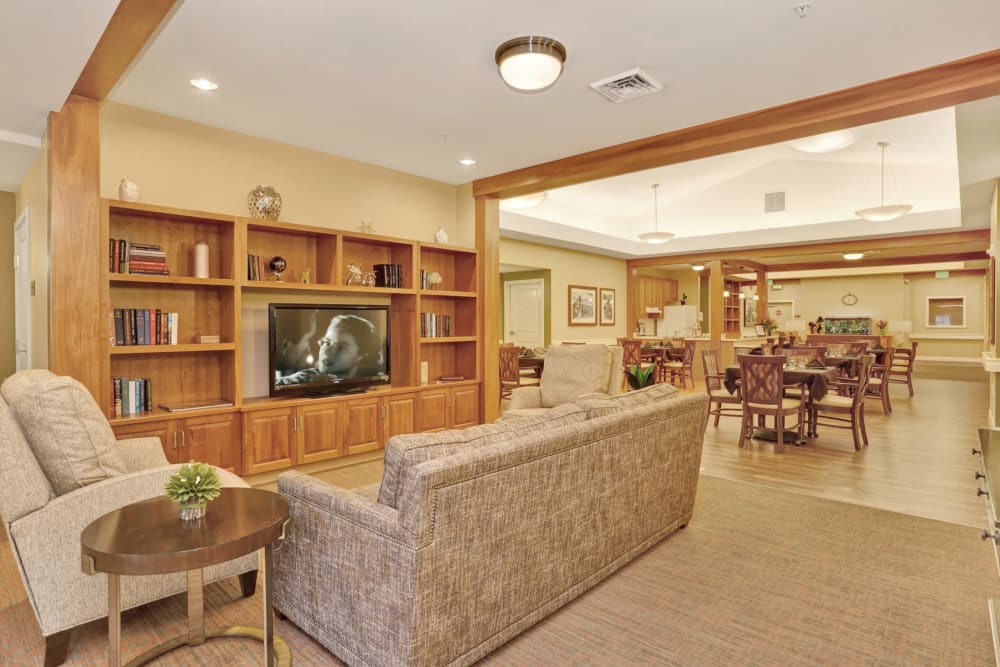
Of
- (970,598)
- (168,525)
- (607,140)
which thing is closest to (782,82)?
(607,140)

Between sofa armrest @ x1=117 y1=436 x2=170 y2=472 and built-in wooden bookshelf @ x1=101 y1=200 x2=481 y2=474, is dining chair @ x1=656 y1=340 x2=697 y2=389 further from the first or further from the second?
sofa armrest @ x1=117 y1=436 x2=170 y2=472

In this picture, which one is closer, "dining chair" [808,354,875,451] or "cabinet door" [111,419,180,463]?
"cabinet door" [111,419,180,463]

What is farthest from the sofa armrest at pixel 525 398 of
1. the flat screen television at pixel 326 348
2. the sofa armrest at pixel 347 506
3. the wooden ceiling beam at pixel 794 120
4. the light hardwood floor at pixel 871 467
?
the sofa armrest at pixel 347 506

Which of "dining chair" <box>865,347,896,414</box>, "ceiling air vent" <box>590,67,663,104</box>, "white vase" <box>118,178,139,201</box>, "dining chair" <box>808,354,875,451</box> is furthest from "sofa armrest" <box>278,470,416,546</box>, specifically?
"dining chair" <box>865,347,896,414</box>

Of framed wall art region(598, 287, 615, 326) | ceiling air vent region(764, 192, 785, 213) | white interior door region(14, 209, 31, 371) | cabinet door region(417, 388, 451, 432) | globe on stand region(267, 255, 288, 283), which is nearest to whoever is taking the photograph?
white interior door region(14, 209, 31, 371)

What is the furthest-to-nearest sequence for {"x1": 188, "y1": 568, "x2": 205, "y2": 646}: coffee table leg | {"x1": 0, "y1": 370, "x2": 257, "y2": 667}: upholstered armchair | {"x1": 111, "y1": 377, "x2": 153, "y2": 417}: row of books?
1. {"x1": 111, "y1": 377, "x2": 153, "y2": 417}: row of books
2. {"x1": 188, "y1": 568, "x2": 205, "y2": 646}: coffee table leg
3. {"x1": 0, "y1": 370, "x2": 257, "y2": 667}: upholstered armchair

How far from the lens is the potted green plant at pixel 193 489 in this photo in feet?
5.85

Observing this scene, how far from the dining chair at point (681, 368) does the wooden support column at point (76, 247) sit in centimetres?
835

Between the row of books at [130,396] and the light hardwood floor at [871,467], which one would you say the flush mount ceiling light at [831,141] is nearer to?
the light hardwood floor at [871,467]

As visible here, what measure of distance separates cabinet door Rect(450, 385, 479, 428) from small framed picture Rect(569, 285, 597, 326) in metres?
4.64

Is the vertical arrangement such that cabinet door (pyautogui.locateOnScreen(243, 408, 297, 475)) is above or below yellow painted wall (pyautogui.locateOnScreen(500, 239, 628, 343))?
below

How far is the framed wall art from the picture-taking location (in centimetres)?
1092

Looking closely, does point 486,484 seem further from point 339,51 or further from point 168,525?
point 339,51

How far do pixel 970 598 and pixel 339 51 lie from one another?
4.16 meters
